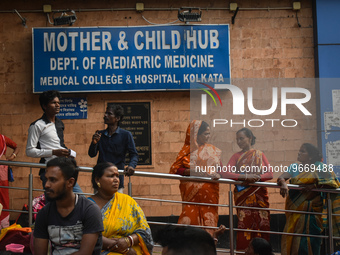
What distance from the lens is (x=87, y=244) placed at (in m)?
3.26

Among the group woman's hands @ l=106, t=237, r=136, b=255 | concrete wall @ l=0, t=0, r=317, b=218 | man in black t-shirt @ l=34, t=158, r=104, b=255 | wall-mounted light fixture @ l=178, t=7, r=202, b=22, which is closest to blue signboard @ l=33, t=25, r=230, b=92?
concrete wall @ l=0, t=0, r=317, b=218

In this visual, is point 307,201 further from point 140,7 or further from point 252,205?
point 140,7

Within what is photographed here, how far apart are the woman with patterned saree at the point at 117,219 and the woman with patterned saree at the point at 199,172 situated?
62.6 inches

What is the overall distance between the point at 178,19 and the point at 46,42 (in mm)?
2186

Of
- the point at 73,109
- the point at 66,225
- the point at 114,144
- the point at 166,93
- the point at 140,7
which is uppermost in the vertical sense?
the point at 140,7

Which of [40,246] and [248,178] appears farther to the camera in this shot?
[248,178]

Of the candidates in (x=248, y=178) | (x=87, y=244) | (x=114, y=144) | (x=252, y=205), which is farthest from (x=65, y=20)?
(x=87, y=244)

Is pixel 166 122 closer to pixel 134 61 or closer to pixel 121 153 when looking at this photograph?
pixel 134 61

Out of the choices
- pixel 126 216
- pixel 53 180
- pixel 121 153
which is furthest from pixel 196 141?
pixel 53 180

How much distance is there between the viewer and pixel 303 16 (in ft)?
26.8

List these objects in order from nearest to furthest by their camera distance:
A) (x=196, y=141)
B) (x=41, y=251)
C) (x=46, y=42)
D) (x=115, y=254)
Result: (x=41, y=251), (x=115, y=254), (x=196, y=141), (x=46, y=42)

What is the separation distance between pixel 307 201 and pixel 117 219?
2.49 m

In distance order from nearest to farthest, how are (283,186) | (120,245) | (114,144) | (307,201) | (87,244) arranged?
1. (87,244)
2. (120,245)
3. (283,186)
4. (307,201)
5. (114,144)

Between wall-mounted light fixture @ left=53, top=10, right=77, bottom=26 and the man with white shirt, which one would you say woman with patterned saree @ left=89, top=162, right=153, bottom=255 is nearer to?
the man with white shirt
